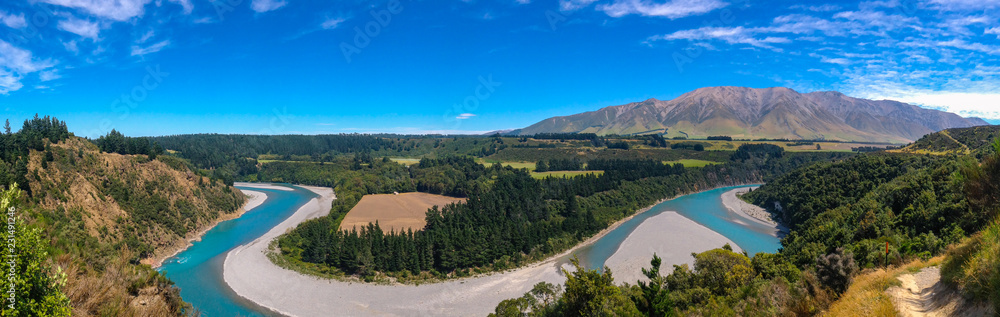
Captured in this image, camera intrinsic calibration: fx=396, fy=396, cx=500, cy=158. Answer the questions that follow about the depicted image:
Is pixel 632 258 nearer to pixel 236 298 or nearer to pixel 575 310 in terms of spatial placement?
pixel 575 310

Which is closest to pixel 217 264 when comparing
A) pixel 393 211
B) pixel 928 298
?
pixel 393 211

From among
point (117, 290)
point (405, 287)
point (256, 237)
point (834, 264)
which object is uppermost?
point (117, 290)

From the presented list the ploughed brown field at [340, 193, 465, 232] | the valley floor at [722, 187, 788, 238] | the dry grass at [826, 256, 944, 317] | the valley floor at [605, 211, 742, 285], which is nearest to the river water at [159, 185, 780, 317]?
the valley floor at [722, 187, 788, 238]

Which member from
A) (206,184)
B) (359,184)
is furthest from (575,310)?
(359,184)

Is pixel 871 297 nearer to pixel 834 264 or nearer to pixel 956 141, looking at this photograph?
pixel 834 264

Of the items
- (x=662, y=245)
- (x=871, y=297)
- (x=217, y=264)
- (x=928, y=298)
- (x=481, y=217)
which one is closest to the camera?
(x=928, y=298)

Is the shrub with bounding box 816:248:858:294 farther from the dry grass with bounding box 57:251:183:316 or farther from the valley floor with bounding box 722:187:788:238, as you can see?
the valley floor with bounding box 722:187:788:238

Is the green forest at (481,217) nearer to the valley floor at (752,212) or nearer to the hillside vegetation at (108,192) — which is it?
the valley floor at (752,212)

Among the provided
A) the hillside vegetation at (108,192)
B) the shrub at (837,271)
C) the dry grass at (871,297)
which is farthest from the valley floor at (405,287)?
the dry grass at (871,297)
